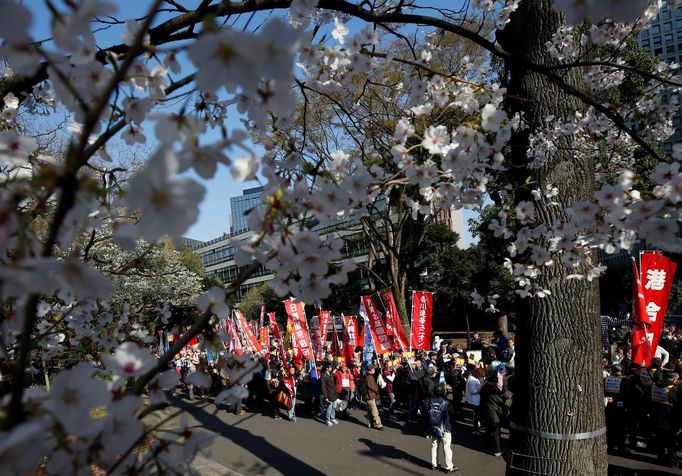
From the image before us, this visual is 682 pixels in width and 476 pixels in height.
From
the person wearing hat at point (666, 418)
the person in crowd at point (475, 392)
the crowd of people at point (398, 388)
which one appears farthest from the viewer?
the person in crowd at point (475, 392)

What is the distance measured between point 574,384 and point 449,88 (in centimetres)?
255

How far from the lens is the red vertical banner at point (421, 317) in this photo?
40.0ft

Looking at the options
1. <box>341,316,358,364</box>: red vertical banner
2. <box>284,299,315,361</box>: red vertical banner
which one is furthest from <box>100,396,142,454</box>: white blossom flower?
<box>341,316,358,364</box>: red vertical banner

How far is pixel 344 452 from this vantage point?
8984 mm

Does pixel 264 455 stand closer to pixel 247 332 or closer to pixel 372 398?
pixel 372 398

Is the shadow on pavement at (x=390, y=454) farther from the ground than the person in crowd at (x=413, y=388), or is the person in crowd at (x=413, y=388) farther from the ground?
the person in crowd at (x=413, y=388)

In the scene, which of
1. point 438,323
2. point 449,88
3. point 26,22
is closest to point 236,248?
point 26,22

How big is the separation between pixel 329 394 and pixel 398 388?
2.04 meters

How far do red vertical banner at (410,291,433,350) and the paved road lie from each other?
2.20m

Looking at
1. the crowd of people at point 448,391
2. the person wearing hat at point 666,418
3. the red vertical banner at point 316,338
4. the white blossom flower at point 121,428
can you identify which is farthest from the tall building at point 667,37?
the white blossom flower at point 121,428

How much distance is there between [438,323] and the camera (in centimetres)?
3547

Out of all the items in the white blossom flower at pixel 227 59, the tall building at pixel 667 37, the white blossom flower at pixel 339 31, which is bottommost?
the white blossom flower at pixel 227 59

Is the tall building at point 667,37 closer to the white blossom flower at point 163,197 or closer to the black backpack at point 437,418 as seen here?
the black backpack at point 437,418

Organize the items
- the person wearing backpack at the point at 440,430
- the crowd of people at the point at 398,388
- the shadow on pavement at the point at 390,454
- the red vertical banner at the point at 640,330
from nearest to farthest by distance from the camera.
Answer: the person wearing backpack at the point at 440,430
the shadow on pavement at the point at 390,454
the crowd of people at the point at 398,388
the red vertical banner at the point at 640,330
